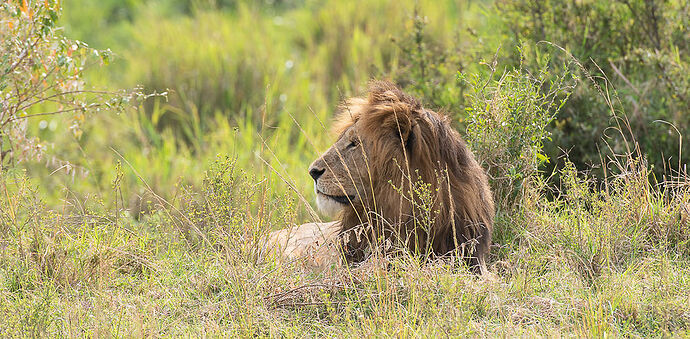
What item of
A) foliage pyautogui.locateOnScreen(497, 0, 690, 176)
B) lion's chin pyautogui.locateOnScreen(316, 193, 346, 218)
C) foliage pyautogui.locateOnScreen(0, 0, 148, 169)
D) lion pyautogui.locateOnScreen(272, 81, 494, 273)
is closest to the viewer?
lion pyautogui.locateOnScreen(272, 81, 494, 273)

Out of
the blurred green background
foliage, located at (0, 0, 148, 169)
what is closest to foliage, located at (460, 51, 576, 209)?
the blurred green background

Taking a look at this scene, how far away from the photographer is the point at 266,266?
414 centimetres

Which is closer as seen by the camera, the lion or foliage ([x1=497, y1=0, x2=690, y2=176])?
the lion

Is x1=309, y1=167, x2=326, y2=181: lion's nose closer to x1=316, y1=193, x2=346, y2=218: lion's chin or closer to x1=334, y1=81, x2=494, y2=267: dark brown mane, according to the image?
x1=316, y1=193, x2=346, y2=218: lion's chin

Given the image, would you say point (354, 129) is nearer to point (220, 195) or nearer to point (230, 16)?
point (220, 195)

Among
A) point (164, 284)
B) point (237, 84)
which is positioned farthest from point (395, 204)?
point (237, 84)

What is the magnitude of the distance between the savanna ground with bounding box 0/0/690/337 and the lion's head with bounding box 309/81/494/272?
0.17 metres

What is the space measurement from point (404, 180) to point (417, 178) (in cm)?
7

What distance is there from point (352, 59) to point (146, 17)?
3382 mm

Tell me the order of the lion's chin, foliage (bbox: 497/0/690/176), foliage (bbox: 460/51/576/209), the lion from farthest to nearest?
1. foliage (bbox: 497/0/690/176)
2. foliage (bbox: 460/51/576/209)
3. the lion's chin
4. the lion

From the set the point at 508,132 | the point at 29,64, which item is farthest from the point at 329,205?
the point at 29,64

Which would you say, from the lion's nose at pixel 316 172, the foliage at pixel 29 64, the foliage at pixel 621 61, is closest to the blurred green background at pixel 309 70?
the foliage at pixel 621 61

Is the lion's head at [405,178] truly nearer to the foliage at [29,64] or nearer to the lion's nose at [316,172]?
the lion's nose at [316,172]

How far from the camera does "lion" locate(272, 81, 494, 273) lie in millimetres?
4254
